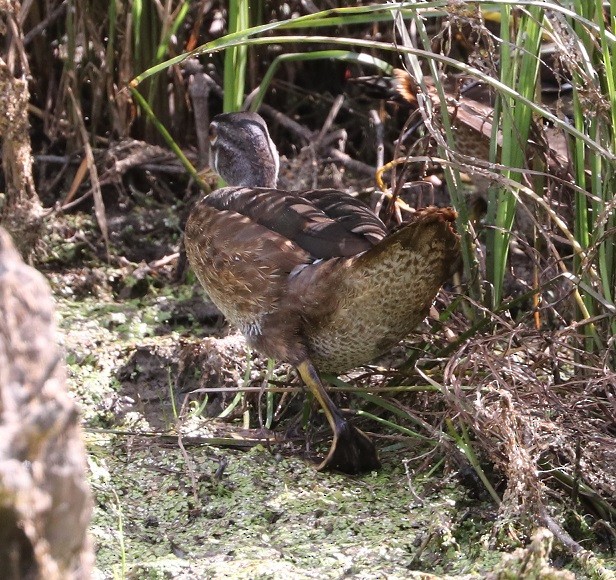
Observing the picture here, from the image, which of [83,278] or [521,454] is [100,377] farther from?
[521,454]

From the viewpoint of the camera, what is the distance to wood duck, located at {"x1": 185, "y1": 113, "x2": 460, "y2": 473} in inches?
113

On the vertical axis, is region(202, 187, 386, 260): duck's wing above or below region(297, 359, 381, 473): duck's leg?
above

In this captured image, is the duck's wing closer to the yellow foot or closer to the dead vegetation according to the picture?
the dead vegetation

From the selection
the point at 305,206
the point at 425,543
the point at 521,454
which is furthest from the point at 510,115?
the point at 425,543

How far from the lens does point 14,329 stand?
1477mm

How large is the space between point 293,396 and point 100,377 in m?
0.74

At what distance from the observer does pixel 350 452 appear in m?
3.02

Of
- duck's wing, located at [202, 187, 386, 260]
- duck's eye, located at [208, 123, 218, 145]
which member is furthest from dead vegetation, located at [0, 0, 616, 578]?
duck's eye, located at [208, 123, 218, 145]

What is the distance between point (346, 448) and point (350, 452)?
0.6 inches

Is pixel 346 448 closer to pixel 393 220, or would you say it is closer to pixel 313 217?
pixel 313 217

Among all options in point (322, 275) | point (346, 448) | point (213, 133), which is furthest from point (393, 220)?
point (346, 448)

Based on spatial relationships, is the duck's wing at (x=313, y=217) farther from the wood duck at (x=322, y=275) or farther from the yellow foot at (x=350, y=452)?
the yellow foot at (x=350, y=452)

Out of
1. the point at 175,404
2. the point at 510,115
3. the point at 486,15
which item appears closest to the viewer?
the point at 510,115

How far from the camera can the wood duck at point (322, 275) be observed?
288 centimetres
